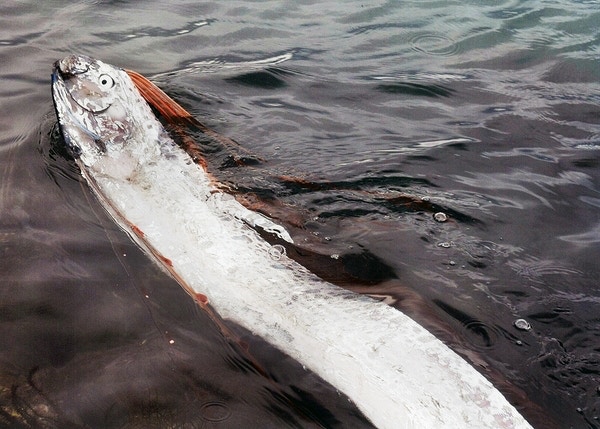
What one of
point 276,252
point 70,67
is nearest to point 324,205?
point 276,252

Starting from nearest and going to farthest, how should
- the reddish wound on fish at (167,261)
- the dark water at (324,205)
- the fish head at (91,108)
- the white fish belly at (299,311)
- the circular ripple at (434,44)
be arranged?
the white fish belly at (299,311)
the dark water at (324,205)
the reddish wound on fish at (167,261)
the fish head at (91,108)
the circular ripple at (434,44)

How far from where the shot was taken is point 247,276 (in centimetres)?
336

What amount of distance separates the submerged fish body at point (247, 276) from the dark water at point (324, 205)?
0.13 m

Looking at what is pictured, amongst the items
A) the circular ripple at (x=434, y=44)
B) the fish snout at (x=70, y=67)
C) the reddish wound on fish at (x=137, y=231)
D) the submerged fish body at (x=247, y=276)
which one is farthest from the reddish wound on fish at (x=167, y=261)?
the circular ripple at (x=434, y=44)

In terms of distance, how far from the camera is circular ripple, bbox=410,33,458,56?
6914 millimetres

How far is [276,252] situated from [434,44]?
4.45m

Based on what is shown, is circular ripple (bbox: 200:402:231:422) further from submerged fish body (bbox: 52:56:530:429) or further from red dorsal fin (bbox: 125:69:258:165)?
red dorsal fin (bbox: 125:69:258:165)

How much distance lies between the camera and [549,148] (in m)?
4.96

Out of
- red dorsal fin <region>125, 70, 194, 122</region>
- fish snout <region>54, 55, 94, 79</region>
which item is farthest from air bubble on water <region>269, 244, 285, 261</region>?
fish snout <region>54, 55, 94, 79</region>

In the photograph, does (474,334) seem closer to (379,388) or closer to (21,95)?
(379,388)

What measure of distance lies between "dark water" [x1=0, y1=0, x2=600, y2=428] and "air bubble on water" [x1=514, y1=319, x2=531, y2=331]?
5 centimetres

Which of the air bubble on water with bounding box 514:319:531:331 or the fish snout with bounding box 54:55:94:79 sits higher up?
the fish snout with bounding box 54:55:94:79

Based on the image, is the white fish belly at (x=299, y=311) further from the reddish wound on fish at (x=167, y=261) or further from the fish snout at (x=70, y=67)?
the fish snout at (x=70, y=67)

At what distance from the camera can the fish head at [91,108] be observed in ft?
13.9
